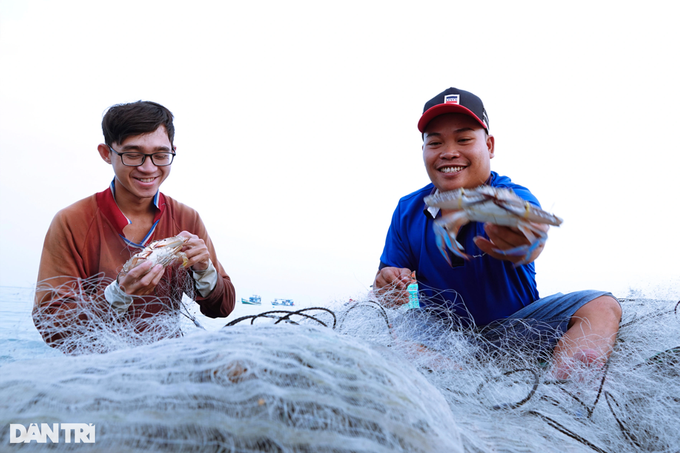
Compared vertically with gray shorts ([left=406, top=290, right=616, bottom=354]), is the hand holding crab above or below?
above

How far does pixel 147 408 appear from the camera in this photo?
24.5 inches

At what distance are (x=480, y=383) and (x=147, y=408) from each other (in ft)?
2.82

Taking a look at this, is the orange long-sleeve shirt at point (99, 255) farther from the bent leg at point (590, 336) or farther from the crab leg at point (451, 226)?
the bent leg at point (590, 336)

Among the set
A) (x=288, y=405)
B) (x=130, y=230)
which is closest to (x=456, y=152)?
(x=288, y=405)

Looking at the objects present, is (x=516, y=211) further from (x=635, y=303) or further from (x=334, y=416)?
(x=635, y=303)

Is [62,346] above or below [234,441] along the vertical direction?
below

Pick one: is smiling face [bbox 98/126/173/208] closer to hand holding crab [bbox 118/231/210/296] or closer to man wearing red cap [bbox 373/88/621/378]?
hand holding crab [bbox 118/231/210/296]

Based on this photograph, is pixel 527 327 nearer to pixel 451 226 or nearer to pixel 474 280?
pixel 474 280

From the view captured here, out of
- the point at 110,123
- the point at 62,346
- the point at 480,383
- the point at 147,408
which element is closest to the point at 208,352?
the point at 147,408

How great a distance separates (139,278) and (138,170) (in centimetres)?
60

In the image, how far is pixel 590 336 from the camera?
1443mm

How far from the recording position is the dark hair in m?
1.84

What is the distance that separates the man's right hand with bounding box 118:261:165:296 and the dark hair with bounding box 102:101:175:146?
70 centimetres

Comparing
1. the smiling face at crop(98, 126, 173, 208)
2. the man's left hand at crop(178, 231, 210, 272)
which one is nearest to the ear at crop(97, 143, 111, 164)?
the smiling face at crop(98, 126, 173, 208)
